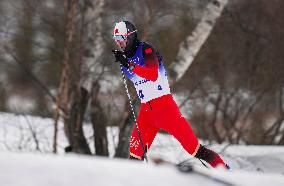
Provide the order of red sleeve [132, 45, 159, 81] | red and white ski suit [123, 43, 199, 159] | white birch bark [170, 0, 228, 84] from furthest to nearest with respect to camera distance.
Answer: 1. white birch bark [170, 0, 228, 84]
2. red and white ski suit [123, 43, 199, 159]
3. red sleeve [132, 45, 159, 81]

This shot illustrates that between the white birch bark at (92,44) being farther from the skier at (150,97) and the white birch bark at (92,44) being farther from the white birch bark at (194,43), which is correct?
the skier at (150,97)

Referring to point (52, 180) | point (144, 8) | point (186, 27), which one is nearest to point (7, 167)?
point (52, 180)

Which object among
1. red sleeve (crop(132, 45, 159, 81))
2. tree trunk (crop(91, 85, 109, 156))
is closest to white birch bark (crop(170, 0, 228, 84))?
tree trunk (crop(91, 85, 109, 156))

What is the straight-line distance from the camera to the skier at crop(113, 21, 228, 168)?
473 centimetres

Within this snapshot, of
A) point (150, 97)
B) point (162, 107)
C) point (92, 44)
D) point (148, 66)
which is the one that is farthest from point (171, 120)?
point (92, 44)

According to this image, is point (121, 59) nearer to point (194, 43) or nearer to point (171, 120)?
point (171, 120)

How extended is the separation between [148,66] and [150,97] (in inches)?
12.0

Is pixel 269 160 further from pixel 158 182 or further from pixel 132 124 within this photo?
pixel 158 182

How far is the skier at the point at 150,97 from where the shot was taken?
15.5 feet

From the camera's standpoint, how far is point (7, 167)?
2.36m

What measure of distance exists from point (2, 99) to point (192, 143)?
1306 centimetres

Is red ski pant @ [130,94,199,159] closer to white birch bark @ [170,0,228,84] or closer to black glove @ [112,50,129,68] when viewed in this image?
black glove @ [112,50,129,68]

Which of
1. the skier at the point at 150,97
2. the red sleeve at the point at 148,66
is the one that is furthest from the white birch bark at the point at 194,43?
the red sleeve at the point at 148,66

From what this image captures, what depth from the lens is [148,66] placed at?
4734 millimetres
